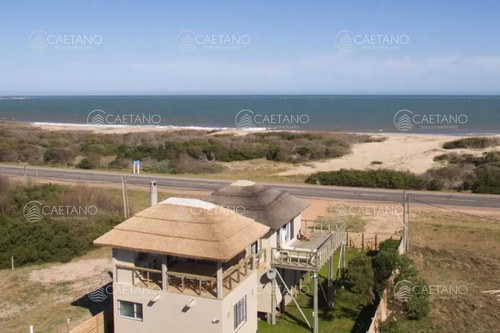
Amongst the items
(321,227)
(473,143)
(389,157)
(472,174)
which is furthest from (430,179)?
(321,227)

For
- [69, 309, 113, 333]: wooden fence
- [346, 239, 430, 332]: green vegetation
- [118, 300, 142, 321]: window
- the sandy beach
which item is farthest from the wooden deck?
the sandy beach

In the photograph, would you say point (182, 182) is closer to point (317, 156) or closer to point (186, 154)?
point (186, 154)

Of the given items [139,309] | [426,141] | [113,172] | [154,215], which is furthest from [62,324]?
[426,141]

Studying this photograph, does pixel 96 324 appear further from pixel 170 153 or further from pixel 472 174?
pixel 170 153

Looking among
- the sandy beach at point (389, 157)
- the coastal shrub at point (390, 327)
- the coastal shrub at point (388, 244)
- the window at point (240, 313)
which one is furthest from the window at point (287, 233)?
the sandy beach at point (389, 157)

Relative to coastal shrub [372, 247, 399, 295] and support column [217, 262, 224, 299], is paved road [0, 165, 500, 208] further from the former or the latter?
support column [217, 262, 224, 299]
